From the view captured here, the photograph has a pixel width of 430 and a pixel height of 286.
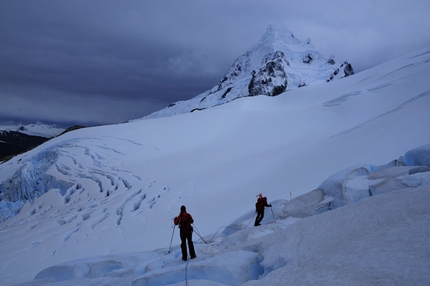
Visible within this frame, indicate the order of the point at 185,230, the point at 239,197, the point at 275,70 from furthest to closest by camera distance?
the point at 275,70 → the point at 239,197 → the point at 185,230

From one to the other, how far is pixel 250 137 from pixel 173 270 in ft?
66.1

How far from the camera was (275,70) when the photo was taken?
407 feet

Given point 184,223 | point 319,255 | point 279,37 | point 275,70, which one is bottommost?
point 319,255

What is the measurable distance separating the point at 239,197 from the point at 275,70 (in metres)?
120

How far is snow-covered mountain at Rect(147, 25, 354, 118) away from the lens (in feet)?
406

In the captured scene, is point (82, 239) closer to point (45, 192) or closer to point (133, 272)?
point (133, 272)

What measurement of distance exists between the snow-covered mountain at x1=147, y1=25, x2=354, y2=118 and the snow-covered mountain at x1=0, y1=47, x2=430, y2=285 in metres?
88.9

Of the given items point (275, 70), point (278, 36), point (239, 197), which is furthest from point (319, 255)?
point (278, 36)

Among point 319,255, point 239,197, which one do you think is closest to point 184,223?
point 319,255

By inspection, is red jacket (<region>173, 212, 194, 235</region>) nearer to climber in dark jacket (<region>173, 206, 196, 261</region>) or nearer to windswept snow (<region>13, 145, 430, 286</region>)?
climber in dark jacket (<region>173, 206, 196, 261</region>)

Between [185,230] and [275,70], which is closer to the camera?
[185,230]

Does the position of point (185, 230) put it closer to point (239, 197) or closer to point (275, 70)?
point (239, 197)

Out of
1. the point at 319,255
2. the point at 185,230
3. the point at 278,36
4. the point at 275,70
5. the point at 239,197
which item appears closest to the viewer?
the point at 319,255

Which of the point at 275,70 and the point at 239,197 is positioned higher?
the point at 275,70
